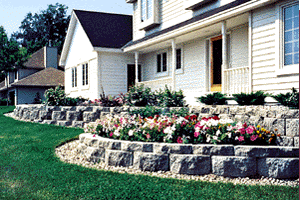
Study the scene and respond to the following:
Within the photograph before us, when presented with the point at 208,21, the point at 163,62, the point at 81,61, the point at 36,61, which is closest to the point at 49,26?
the point at 36,61

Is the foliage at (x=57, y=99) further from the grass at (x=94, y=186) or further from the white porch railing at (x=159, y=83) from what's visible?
the grass at (x=94, y=186)

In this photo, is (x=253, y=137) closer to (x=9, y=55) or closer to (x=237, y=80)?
(x=237, y=80)

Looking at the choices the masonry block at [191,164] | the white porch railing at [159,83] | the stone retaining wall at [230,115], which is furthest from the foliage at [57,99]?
the masonry block at [191,164]

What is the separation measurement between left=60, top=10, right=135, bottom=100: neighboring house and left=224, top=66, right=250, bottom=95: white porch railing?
7492mm

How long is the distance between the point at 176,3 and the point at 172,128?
8.45m

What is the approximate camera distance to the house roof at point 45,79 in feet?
93.1

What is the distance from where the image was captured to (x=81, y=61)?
1795 cm

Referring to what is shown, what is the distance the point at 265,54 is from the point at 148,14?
7639mm

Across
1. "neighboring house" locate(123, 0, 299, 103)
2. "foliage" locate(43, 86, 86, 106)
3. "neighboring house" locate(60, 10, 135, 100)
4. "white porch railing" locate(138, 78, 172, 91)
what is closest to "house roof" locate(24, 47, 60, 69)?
"neighboring house" locate(60, 10, 135, 100)

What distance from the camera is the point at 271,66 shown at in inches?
325

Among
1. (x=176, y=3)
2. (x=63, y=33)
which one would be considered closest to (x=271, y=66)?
(x=176, y=3)

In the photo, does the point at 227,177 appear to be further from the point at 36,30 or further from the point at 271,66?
the point at 36,30

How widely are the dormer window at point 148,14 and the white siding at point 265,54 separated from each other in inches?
240

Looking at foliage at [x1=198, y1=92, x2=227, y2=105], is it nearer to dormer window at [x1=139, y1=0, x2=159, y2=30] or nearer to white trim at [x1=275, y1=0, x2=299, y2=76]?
white trim at [x1=275, y1=0, x2=299, y2=76]
